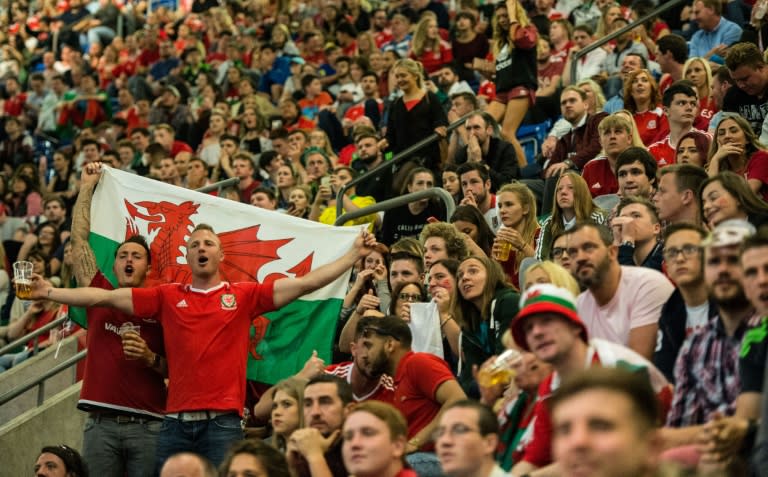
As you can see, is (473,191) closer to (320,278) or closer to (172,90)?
(320,278)

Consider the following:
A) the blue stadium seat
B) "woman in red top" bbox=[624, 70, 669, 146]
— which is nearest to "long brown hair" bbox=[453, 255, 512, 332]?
"woman in red top" bbox=[624, 70, 669, 146]

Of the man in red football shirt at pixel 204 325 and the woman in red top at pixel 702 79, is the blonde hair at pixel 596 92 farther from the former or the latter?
the man in red football shirt at pixel 204 325

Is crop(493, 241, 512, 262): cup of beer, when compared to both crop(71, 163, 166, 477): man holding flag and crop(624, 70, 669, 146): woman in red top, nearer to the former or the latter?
crop(71, 163, 166, 477): man holding flag

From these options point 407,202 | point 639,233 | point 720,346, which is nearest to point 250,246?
Answer: point 407,202

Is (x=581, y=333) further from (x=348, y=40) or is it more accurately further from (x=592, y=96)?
(x=348, y=40)

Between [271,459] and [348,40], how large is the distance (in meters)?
13.9

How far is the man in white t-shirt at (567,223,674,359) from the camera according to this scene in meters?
6.33

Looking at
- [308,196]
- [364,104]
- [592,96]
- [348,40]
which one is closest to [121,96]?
[348,40]

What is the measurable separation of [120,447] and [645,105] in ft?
17.2

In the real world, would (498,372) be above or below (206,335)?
below

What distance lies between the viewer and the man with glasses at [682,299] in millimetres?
6066

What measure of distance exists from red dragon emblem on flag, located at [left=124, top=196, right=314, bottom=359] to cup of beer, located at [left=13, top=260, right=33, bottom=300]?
1217 mm

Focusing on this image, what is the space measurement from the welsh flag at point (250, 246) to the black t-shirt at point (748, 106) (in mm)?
3215

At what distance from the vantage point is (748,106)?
33.6 ft
